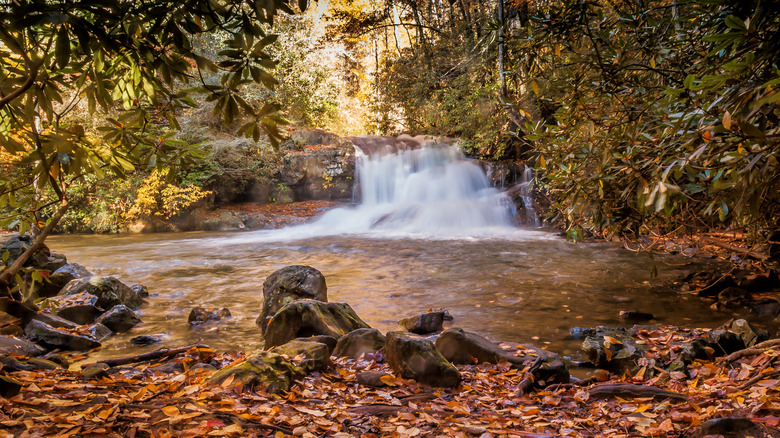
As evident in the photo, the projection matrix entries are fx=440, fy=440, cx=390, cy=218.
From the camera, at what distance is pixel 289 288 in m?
5.98

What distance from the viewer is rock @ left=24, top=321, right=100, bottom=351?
14.7 ft

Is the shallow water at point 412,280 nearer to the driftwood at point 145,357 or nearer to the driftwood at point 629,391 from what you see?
the driftwood at point 145,357

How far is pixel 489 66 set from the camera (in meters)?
Answer: 15.3

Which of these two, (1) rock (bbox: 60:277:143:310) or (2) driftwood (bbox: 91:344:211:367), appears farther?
(1) rock (bbox: 60:277:143:310)

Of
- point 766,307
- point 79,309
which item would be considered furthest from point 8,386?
point 766,307

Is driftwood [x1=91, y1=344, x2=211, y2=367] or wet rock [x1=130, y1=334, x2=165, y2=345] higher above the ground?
driftwood [x1=91, y1=344, x2=211, y2=367]

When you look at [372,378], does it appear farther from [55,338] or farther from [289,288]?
[55,338]

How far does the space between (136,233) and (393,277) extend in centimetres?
1232

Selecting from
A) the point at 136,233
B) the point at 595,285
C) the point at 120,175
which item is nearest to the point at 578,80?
the point at 120,175

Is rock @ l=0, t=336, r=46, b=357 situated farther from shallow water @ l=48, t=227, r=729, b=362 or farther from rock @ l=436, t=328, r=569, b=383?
rock @ l=436, t=328, r=569, b=383

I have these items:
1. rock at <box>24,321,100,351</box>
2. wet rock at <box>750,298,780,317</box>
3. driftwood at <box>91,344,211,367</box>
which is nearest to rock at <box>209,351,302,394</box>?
driftwood at <box>91,344,211,367</box>

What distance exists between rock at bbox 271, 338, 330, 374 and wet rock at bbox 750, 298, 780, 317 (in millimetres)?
5222

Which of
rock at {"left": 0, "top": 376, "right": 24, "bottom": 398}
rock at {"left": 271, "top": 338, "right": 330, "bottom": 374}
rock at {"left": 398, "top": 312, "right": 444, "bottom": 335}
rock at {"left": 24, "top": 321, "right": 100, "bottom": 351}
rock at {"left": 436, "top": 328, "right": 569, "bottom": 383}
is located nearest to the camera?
rock at {"left": 0, "top": 376, "right": 24, "bottom": 398}

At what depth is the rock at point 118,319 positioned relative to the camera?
5.36 metres
